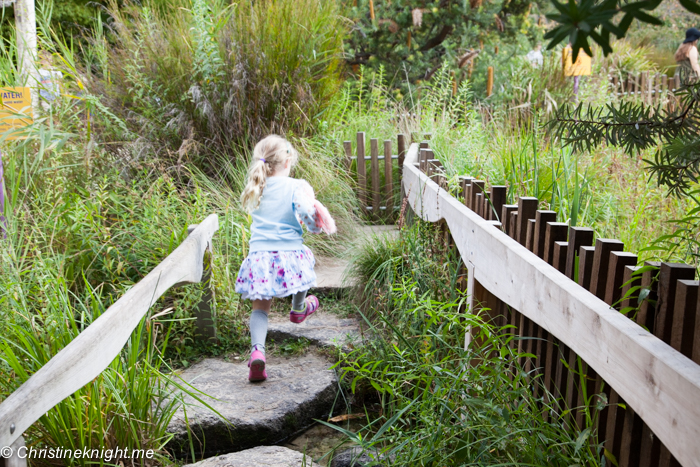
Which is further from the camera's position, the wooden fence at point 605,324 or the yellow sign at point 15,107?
the yellow sign at point 15,107

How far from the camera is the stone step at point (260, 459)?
246 cm

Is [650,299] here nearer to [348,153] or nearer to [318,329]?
[318,329]

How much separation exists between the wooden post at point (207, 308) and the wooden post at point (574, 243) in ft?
7.60

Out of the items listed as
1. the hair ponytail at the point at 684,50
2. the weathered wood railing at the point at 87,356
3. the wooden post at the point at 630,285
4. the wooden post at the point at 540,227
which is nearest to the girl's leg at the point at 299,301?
the weathered wood railing at the point at 87,356

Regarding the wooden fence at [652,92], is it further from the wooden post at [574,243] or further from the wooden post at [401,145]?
the wooden post at [401,145]

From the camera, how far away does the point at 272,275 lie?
3.66 metres

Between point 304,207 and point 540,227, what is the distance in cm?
193

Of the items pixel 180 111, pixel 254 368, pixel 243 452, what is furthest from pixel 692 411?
pixel 180 111

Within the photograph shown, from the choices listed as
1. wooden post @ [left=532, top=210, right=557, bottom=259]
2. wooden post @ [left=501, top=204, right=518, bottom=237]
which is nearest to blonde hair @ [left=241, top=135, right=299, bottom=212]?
wooden post @ [left=501, top=204, right=518, bottom=237]

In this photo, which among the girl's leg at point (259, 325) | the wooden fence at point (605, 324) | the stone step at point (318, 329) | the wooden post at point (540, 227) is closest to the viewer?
the wooden fence at point (605, 324)

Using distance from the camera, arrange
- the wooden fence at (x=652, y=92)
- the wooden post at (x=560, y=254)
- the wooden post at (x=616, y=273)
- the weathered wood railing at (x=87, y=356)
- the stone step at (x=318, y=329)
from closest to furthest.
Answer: the weathered wood railing at (x=87, y=356)
the wooden post at (x=616, y=273)
the wooden post at (x=560, y=254)
the stone step at (x=318, y=329)
the wooden fence at (x=652, y=92)

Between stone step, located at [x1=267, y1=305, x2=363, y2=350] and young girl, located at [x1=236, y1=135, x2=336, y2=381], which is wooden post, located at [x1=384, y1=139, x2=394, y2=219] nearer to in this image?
stone step, located at [x1=267, y1=305, x2=363, y2=350]

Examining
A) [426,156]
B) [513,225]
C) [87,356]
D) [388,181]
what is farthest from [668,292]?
[388,181]

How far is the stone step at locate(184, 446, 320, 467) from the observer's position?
2457 millimetres
